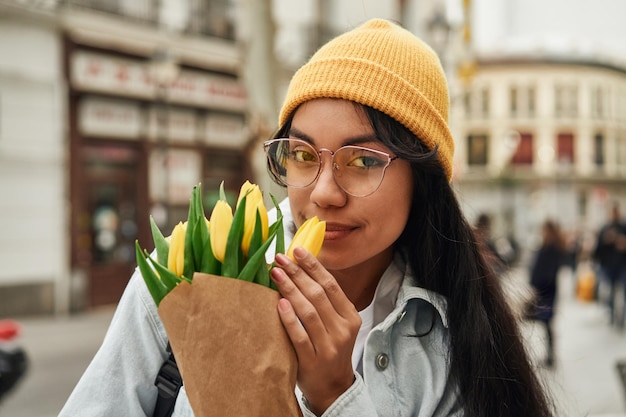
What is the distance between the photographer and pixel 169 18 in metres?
14.0

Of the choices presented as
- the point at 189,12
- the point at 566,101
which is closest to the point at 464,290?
the point at 189,12

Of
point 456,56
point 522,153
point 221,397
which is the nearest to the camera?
point 221,397

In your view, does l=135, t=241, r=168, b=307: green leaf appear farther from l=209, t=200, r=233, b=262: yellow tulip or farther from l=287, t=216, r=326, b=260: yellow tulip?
l=287, t=216, r=326, b=260: yellow tulip

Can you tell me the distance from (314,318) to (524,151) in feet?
151

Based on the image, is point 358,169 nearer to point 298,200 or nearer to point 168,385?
point 298,200

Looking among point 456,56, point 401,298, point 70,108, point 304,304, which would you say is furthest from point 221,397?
point 456,56

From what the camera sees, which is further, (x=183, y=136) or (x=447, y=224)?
(x=183, y=136)

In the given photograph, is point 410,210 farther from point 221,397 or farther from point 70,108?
point 70,108

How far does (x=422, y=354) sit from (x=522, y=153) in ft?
149

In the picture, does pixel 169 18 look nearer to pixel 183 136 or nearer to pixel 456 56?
pixel 183 136

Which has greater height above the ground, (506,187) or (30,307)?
(506,187)

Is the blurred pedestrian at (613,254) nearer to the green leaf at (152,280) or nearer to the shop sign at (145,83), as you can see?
the shop sign at (145,83)

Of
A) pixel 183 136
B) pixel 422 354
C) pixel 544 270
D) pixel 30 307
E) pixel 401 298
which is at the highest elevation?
pixel 183 136

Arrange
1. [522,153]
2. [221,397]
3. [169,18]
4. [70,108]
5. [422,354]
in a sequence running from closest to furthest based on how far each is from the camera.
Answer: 1. [221,397]
2. [422,354]
3. [70,108]
4. [169,18]
5. [522,153]
